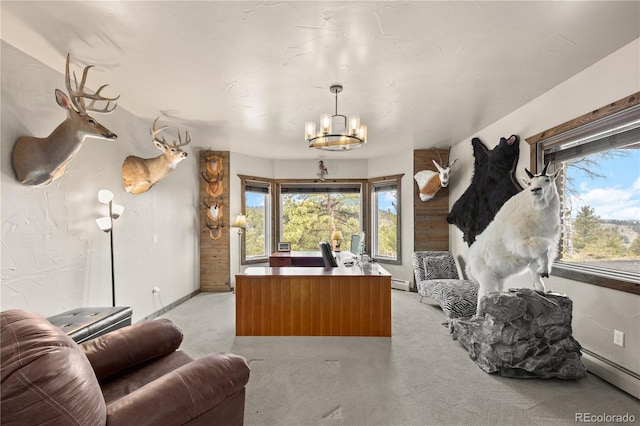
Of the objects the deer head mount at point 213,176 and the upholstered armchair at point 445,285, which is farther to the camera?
the deer head mount at point 213,176

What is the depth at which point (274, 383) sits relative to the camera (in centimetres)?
244

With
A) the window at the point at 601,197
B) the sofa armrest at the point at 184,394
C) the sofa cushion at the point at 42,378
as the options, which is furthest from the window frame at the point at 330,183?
the sofa cushion at the point at 42,378

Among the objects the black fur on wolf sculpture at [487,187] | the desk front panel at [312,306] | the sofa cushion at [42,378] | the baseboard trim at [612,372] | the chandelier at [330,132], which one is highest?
the chandelier at [330,132]

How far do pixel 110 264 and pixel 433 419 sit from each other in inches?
129

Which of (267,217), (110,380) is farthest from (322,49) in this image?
(267,217)

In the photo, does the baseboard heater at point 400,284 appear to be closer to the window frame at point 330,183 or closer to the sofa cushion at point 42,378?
the window frame at point 330,183

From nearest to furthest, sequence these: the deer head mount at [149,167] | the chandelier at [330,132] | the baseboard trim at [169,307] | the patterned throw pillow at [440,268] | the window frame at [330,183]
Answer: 1. the chandelier at [330,132]
2. the deer head mount at [149,167]
3. the baseboard trim at [169,307]
4. the patterned throw pillow at [440,268]
5. the window frame at [330,183]

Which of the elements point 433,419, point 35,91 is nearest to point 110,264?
point 35,91

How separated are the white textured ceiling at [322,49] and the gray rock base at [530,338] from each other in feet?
6.36

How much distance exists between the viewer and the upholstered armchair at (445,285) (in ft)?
11.9

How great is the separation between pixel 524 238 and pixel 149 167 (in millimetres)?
3926

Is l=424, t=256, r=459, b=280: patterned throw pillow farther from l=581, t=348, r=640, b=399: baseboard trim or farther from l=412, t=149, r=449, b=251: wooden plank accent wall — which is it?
l=581, t=348, r=640, b=399: baseboard trim

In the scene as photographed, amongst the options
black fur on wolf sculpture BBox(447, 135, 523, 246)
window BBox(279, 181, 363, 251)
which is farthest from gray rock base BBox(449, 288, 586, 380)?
window BBox(279, 181, 363, 251)

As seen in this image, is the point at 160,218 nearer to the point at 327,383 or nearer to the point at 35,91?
the point at 35,91
